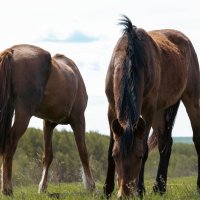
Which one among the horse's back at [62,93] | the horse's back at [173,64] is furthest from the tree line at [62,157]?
the horse's back at [173,64]

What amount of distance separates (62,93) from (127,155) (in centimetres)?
397

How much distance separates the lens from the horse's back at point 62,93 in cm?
921

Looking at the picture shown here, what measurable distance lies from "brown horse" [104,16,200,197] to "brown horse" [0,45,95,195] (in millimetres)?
1512

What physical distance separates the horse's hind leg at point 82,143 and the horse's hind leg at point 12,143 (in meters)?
2.16

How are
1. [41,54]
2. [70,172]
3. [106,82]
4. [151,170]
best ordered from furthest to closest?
[151,170]
[70,172]
[41,54]
[106,82]

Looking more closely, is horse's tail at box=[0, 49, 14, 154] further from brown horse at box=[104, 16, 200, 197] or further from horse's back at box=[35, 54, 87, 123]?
brown horse at box=[104, 16, 200, 197]

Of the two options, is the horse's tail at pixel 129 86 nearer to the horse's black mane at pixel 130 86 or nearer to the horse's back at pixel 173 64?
the horse's black mane at pixel 130 86

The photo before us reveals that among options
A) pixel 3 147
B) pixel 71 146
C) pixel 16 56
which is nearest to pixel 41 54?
pixel 16 56

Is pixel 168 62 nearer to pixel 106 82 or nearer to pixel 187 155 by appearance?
pixel 106 82

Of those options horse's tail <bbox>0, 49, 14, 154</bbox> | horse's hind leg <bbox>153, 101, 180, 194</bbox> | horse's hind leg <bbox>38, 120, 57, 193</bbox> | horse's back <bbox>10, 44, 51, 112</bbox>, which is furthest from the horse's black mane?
horse's hind leg <bbox>38, 120, 57, 193</bbox>

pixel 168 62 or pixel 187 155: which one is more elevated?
pixel 168 62

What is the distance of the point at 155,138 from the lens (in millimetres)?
10062

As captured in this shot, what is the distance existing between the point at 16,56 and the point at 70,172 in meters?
9.62

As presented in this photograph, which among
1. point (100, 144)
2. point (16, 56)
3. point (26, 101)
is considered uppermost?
point (16, 56)
